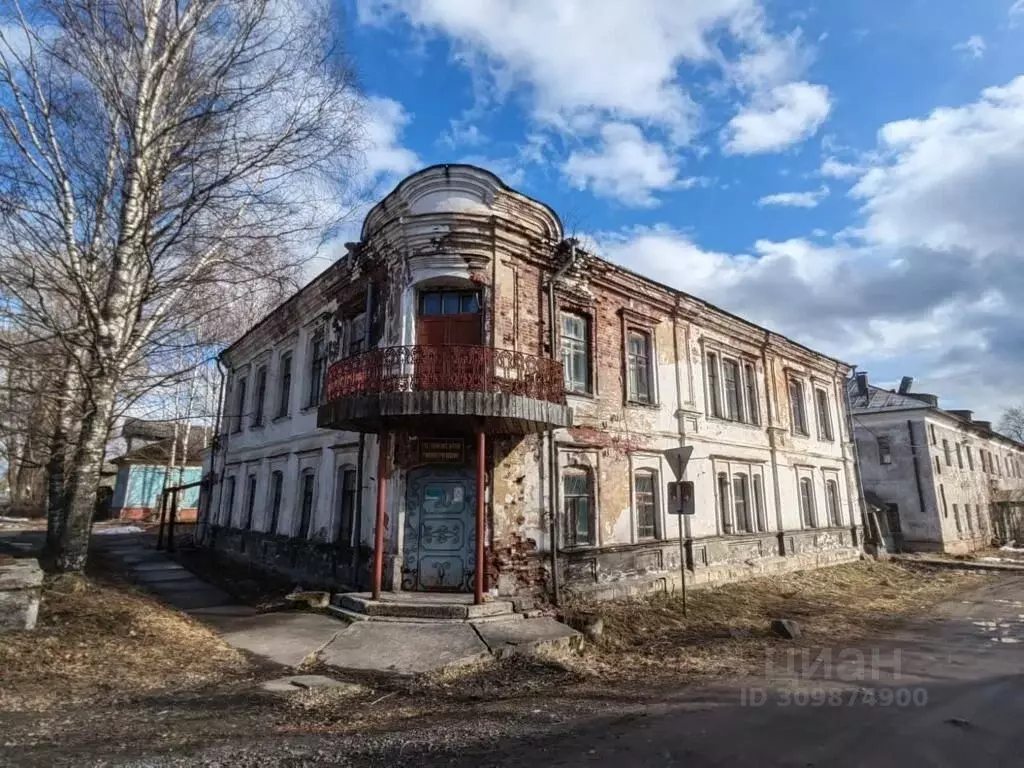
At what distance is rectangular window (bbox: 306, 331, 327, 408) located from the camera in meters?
13.7

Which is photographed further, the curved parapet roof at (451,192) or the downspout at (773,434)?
the downspout at (773,434)

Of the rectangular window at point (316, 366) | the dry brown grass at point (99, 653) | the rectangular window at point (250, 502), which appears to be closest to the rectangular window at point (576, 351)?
the rectangular window at point (316, 366)

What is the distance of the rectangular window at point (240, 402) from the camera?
18.2m

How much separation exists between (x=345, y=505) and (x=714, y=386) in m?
9.93

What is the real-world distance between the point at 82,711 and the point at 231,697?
1188mm

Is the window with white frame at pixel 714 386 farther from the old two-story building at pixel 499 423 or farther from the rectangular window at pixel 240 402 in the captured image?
the rectangular window at pixel 240 402

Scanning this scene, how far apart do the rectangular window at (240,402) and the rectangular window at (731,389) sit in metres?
14.6

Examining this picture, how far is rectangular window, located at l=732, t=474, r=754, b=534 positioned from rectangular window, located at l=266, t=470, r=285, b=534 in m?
11.7

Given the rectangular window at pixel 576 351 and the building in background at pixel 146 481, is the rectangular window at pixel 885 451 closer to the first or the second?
the rectangular window at pixel 576 351

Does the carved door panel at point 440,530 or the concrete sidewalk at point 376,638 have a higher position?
the carved door panel at point 440,530

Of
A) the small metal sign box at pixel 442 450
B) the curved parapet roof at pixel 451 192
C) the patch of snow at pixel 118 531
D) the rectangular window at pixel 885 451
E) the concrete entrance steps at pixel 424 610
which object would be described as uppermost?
the curved parapet roof at pixel 451 192

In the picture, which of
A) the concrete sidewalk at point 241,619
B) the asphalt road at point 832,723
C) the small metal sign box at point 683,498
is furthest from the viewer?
the small metal sign box at point 683,498

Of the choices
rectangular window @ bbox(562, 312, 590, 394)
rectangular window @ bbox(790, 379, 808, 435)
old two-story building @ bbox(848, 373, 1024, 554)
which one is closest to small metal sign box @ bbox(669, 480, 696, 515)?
rectangular window @ bbox(562, 312, 590, 394)

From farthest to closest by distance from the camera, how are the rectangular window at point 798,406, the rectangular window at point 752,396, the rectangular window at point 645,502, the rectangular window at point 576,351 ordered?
the rectangular window at point 798,406 → the rectangular window at point 752,396 → the rectangular window at point 645,502 → the rectangular window at point 576,351
